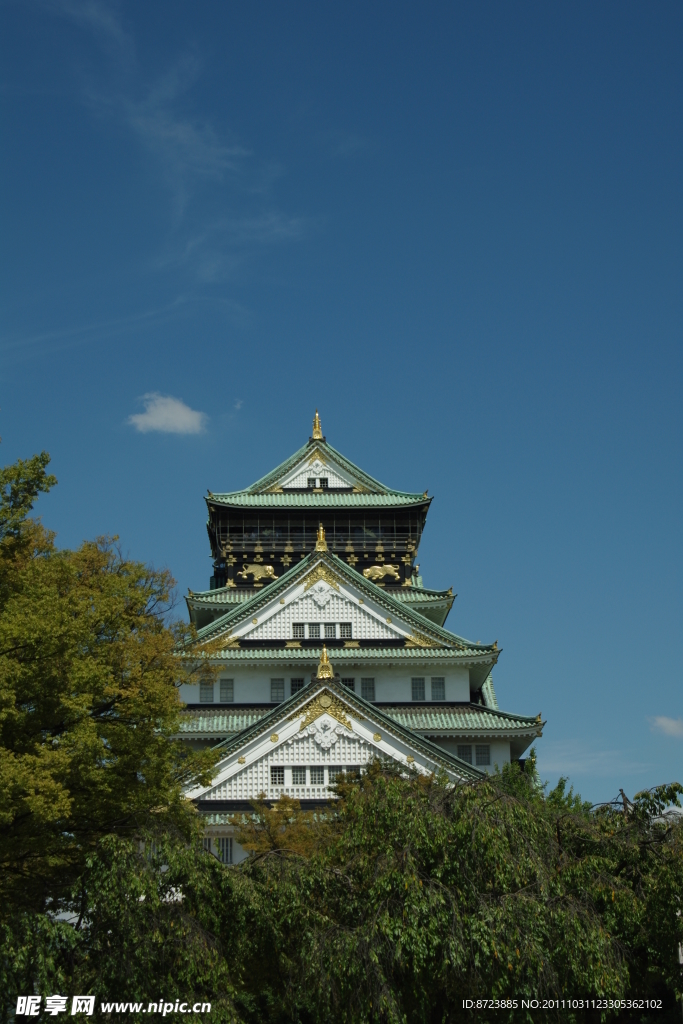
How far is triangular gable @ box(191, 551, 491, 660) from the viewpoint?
133ft

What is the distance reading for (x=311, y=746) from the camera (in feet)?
113

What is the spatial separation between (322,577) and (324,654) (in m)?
6.71

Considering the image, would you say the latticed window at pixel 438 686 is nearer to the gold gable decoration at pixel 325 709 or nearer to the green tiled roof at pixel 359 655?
the green tiled roof at pixel 359 655

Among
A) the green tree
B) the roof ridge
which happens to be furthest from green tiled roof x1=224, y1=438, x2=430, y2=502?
the green tree

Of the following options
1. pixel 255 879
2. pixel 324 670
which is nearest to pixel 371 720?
pixel 324 670

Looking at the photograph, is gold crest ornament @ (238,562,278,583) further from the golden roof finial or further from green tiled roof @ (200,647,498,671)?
the golden roof finial

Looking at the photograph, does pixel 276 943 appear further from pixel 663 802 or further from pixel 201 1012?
pixel 663 802

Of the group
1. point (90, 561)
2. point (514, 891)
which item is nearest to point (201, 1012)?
point (514, 891)

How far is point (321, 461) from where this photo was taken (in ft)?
170

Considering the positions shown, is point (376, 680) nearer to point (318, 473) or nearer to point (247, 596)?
point (247, 596)

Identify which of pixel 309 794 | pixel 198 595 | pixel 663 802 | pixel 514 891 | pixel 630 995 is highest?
pixel 198 595

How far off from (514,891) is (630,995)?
353 centimetres

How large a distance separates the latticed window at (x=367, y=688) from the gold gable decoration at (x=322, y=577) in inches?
142

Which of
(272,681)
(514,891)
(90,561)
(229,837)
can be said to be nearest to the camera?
(514,891)
